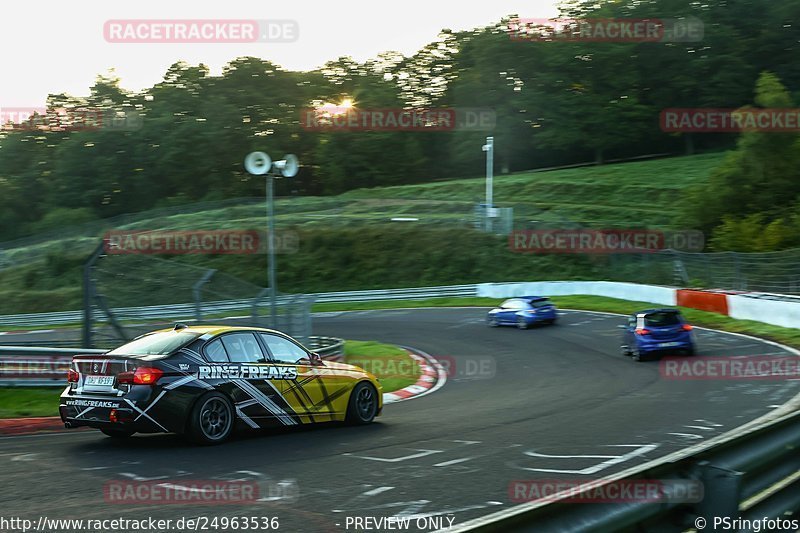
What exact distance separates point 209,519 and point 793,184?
2047 inches

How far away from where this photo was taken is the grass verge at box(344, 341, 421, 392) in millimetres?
19156

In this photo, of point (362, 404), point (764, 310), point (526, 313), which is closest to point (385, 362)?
point (526, 313)

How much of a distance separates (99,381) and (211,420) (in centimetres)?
128

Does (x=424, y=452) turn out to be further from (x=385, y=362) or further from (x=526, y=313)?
(x=526, y=313)

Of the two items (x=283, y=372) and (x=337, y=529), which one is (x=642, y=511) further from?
(x=283, y=372)

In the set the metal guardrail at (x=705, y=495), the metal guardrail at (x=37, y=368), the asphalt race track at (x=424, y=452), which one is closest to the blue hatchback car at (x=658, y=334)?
the asphalt race track at (x=424, y=452)

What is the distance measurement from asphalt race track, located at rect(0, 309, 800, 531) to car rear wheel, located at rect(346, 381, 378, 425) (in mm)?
204

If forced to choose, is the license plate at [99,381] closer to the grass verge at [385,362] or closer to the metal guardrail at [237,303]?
the metal guardrail at [237,303]

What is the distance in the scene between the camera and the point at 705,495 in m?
4.10

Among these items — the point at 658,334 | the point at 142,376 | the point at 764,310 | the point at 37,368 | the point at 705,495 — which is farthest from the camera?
the point at 764,310

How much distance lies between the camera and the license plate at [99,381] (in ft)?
31.1

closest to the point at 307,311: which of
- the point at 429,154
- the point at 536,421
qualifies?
the point at 536,421

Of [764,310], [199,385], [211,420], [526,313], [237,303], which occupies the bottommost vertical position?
[526,313]

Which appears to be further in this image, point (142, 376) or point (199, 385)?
point (199, 385)
